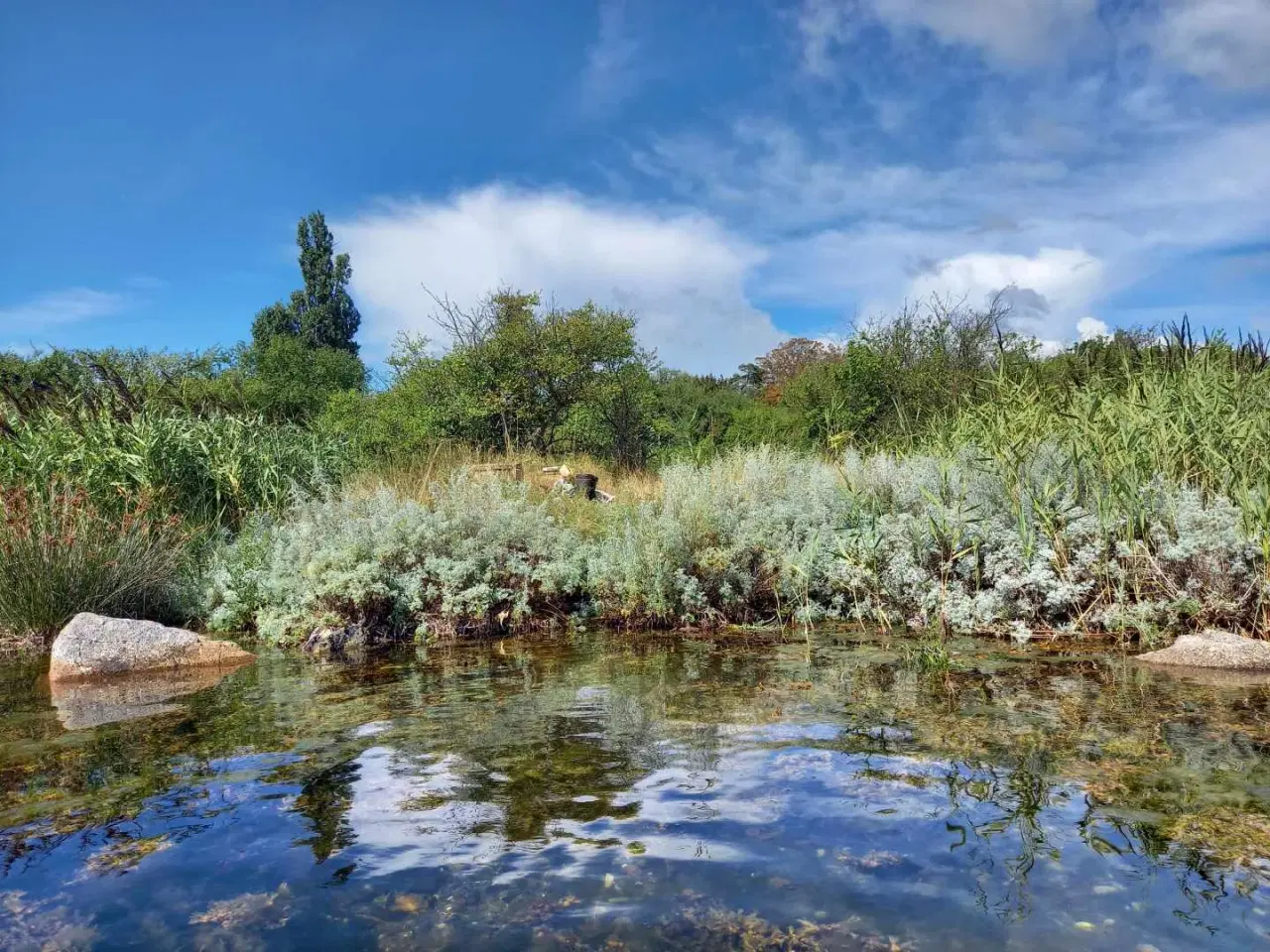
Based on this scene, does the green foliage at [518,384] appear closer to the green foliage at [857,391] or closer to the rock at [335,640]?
the green foliage at [857,391]

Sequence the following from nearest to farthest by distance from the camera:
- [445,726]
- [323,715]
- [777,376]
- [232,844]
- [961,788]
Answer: [232,844] < [961,788] < [445,726] < [323,715] < [777,376]

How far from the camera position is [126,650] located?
751cm

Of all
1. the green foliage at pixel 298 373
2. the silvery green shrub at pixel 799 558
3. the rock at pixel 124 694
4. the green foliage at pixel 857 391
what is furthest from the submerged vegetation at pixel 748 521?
the green foliage at pixel 298 373

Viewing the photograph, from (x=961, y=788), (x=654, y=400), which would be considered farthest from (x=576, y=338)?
(x=961, y=788)

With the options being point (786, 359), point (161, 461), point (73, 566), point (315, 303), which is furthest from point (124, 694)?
point (315, 303)

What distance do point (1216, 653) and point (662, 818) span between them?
15.3 feet

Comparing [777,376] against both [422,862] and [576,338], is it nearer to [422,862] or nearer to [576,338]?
[576,338]

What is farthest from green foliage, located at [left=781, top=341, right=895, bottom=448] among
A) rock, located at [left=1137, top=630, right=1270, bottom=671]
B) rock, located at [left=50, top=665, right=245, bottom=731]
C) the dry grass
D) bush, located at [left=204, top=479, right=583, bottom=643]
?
rock, located at [left=50, top=665, right=245, bottom=731]

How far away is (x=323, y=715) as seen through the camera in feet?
18.2

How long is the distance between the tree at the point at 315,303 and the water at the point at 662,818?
165ft

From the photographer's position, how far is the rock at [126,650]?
730 centimetres

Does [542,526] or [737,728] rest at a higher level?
[542,526]

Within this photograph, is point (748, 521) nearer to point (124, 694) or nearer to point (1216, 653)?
point (1216, 653)

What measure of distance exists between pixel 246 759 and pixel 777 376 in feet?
114
